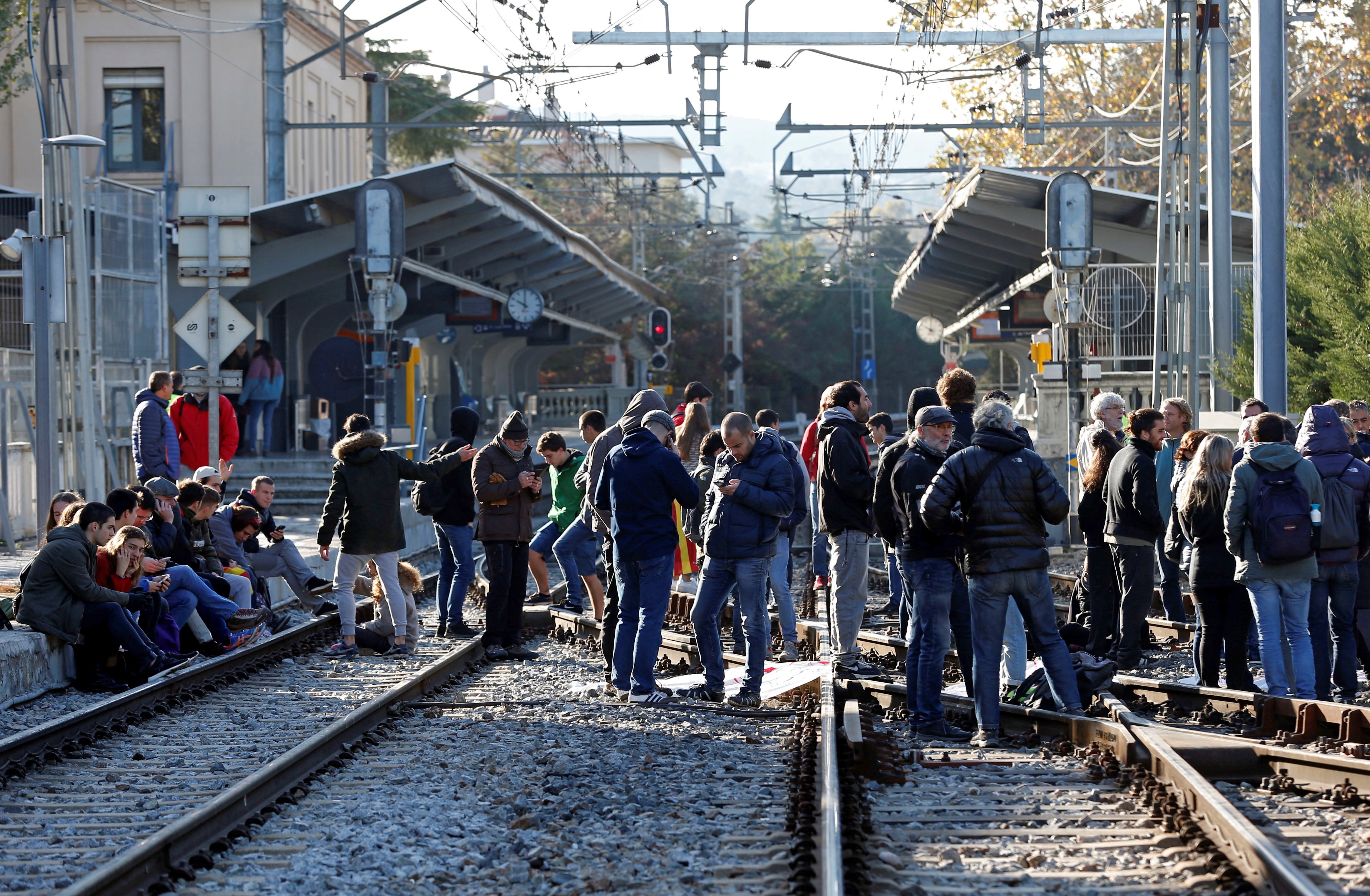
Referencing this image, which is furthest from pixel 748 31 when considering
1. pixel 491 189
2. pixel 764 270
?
A: pixel 764 270

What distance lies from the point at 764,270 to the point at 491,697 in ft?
241

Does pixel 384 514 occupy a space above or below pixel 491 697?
above

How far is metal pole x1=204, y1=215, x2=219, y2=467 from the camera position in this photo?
15070mm

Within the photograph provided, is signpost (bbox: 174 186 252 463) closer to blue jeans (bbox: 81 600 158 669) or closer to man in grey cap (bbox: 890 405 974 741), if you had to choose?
blue jeans (bbox: 81 600 158 669)

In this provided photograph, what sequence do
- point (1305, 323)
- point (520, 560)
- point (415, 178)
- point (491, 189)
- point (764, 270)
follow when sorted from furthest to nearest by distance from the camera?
point (764, 270)
point (491, 189)
point (415, 178)
point (1305, 323)
point (520, 560)

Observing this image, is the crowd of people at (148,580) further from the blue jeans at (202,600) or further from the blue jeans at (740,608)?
the blue jeans at (740,608)

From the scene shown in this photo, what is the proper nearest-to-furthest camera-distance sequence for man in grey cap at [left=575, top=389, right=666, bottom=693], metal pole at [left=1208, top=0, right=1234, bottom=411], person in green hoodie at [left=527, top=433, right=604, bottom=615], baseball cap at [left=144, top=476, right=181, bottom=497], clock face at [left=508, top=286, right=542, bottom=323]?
man in grey cap at [left=575, top=389, right=666, bottom=693]
baseball cap at [left=144, top=476, right=181, bottom=497]
person in green hoodie at [left=527, top=433, right=604, bottom=615]
metal pole at [left=1208, top=0, right=1234, bottom=411]
clock face at [left=508, top=286, right=542, bottom=323]

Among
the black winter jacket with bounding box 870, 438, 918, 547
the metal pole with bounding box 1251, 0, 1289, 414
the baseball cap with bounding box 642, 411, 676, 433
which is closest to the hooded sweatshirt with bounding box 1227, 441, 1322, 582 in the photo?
the black winter jacket with bounding box 870, 438, 918, 547

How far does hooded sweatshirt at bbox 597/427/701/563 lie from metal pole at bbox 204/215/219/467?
6835 mm

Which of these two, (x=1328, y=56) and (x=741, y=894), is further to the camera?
(x=1328, y=56)

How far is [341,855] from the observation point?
5.94 metres

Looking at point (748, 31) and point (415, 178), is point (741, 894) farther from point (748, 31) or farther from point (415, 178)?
point (748, 31)

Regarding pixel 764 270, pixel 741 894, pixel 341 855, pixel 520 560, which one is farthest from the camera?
pixel 764 270

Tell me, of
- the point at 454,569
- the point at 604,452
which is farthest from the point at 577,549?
the point at 604,452
